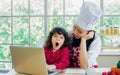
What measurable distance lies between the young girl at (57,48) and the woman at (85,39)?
8 centimetres

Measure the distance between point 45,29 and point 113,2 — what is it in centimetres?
120

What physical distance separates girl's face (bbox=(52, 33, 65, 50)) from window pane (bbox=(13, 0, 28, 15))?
2350 millimetres

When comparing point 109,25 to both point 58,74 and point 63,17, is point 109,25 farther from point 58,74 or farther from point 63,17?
point 58,74

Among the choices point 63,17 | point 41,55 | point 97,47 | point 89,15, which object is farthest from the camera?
point 63,17

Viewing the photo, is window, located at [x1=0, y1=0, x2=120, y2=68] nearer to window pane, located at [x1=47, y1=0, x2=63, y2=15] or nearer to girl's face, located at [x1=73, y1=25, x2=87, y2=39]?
window pane, located at [x1=47, y1=0, x2=63, y2=15]

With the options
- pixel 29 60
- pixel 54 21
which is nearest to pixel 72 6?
pixel 54 21

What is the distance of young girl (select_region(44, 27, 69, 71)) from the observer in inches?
77.8

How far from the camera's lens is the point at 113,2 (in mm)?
4164

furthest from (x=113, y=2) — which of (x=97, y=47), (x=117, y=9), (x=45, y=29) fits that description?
(x=97, y=47)

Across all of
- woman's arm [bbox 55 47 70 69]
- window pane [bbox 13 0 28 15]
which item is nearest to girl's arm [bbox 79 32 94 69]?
woman's arm [bbox 55 47 70 69]

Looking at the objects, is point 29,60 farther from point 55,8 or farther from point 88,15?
point 55,8

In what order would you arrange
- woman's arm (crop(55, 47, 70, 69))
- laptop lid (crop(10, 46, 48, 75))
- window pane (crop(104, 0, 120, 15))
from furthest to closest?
window pane (crop(104, 0, 120, 15))
woman's arm (crop(55, 47, 70, 69))
laptop lid (crop(10, 46, 48, 75))

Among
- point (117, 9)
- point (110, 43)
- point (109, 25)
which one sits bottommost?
point (110, 43)

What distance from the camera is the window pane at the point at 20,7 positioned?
4.25 m
